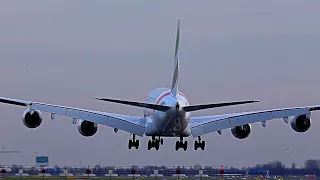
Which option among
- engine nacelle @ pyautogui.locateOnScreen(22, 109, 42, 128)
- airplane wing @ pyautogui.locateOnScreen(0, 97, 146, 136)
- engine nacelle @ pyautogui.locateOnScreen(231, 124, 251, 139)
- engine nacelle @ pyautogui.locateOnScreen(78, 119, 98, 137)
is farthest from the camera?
engine nacelle @ pyautogui.locateOnScreen(231, 124, 251, 139)

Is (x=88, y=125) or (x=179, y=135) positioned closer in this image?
(x=179, y=135)

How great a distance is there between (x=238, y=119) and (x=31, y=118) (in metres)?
17.2

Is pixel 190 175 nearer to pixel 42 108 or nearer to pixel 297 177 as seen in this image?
pixel 297 177

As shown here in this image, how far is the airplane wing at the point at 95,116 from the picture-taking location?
77.4 m

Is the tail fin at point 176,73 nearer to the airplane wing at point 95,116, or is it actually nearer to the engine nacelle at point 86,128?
the airplane wing at point 95,116

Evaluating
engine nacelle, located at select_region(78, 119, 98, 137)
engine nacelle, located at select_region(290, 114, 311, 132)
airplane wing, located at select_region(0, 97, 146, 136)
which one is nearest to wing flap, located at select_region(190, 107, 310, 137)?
engine nacelle, located at select_region(290, 114, 311, 132)

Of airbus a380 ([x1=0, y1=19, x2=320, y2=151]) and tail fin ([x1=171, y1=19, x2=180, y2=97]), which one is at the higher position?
tail fin ([x1=171, y1=19, x2=180, y2=97])

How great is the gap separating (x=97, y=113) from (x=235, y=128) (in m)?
13.3

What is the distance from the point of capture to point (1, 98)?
246 ft

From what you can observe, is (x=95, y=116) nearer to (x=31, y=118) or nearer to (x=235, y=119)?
(x=31, y=118)

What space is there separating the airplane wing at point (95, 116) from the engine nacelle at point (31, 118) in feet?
3.54

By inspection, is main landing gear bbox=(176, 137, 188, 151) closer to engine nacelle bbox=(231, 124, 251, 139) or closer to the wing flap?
the wing flap

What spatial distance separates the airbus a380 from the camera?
75062 mm

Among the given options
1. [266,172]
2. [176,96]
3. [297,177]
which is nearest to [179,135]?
[176,96]
